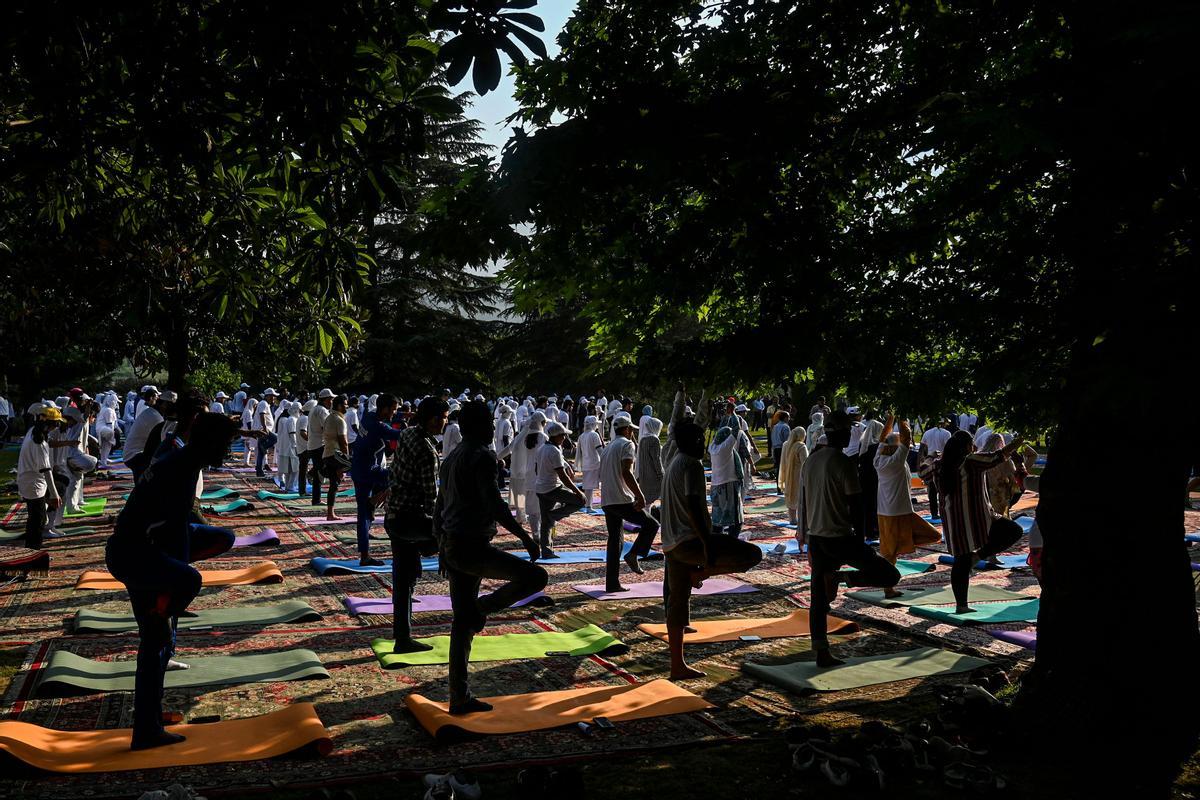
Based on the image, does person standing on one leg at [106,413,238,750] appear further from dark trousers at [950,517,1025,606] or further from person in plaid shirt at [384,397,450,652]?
dark trousers at [950,517,1025,606]

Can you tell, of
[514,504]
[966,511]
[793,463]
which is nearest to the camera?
[966,511]

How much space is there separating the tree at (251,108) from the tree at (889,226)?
85cm

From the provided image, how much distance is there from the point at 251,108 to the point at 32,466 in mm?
9206

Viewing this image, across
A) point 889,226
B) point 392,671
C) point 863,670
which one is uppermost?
point 889,226

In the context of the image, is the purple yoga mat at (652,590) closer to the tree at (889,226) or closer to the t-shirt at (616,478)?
the t-shirt at (616,478)

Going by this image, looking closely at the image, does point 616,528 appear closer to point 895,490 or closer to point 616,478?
point 616,478

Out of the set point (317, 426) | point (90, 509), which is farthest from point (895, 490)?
point (90, 509)

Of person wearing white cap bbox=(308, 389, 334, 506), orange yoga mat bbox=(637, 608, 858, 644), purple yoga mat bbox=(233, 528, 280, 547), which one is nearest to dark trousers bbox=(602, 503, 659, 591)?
orange yoga mat bbox=(637, 608, 858, 644)

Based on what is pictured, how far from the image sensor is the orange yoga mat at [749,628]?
361 inches

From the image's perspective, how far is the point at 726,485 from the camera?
14234mm

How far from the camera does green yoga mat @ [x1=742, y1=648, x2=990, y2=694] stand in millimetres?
7594

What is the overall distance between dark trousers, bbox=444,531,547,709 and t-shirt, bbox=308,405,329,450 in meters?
12.5

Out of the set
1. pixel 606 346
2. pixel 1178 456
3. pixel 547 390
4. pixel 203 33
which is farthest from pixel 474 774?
pixel 547 390

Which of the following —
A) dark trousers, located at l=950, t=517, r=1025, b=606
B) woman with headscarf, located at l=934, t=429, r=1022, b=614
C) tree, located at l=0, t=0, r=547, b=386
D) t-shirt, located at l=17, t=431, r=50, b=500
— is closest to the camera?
tree, located at l=0, t=0, r=547, b=386
